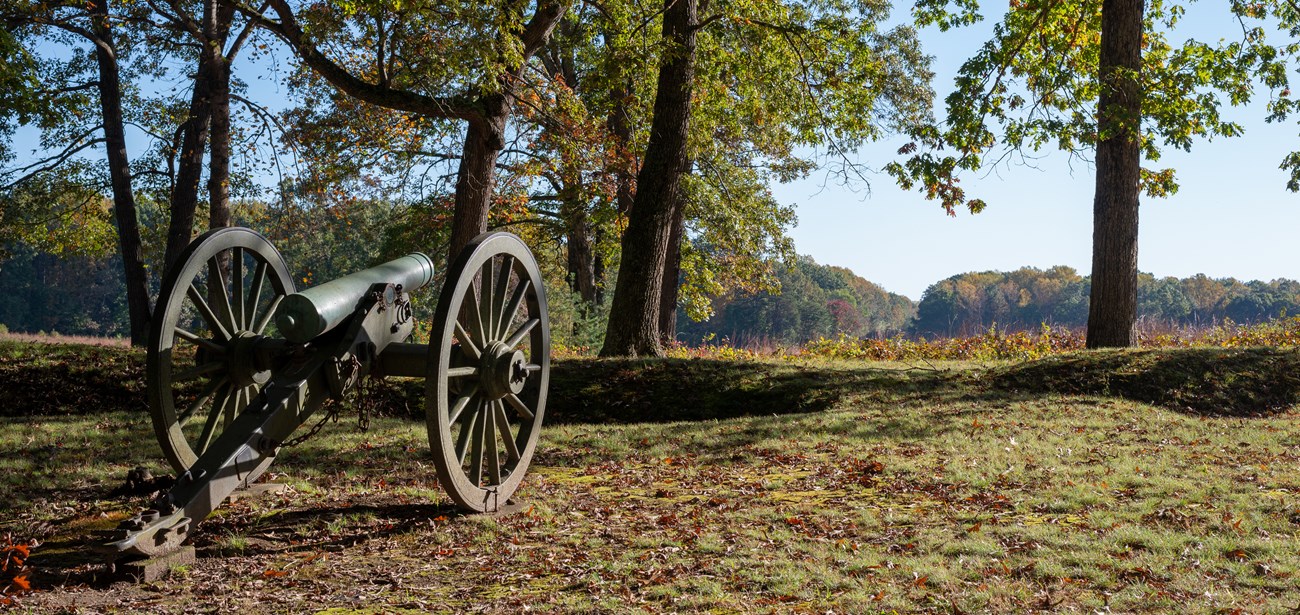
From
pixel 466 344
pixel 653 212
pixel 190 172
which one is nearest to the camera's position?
pixel 466 344

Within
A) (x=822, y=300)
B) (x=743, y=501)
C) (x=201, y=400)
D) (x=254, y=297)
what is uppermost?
(x=822, y=300)

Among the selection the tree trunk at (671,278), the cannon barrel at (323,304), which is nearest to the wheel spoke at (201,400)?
the cannon barrel at (323,304)

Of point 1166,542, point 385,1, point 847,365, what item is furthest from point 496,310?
point 847,365

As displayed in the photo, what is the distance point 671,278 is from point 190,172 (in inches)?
334

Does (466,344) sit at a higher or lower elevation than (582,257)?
lower

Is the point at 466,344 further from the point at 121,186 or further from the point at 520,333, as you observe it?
the point at 121,186

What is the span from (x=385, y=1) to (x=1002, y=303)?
76.3 meters

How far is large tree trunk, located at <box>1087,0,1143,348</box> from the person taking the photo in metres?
14.9

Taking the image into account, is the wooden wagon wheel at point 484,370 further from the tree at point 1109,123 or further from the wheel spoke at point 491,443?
the tree at point 1109,123

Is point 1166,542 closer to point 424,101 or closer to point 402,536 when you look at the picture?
point 402,536

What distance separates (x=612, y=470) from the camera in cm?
834

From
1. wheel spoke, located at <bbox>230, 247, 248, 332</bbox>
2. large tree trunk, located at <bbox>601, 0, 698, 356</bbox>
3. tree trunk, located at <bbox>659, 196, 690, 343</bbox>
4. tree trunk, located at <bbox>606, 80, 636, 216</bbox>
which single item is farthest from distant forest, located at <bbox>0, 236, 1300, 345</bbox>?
wheel spoke, located at <bbox>230, 247, 248, 332</bbox>

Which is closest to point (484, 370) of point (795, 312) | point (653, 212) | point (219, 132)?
point (653, 212)

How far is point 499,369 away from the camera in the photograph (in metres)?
6.13
